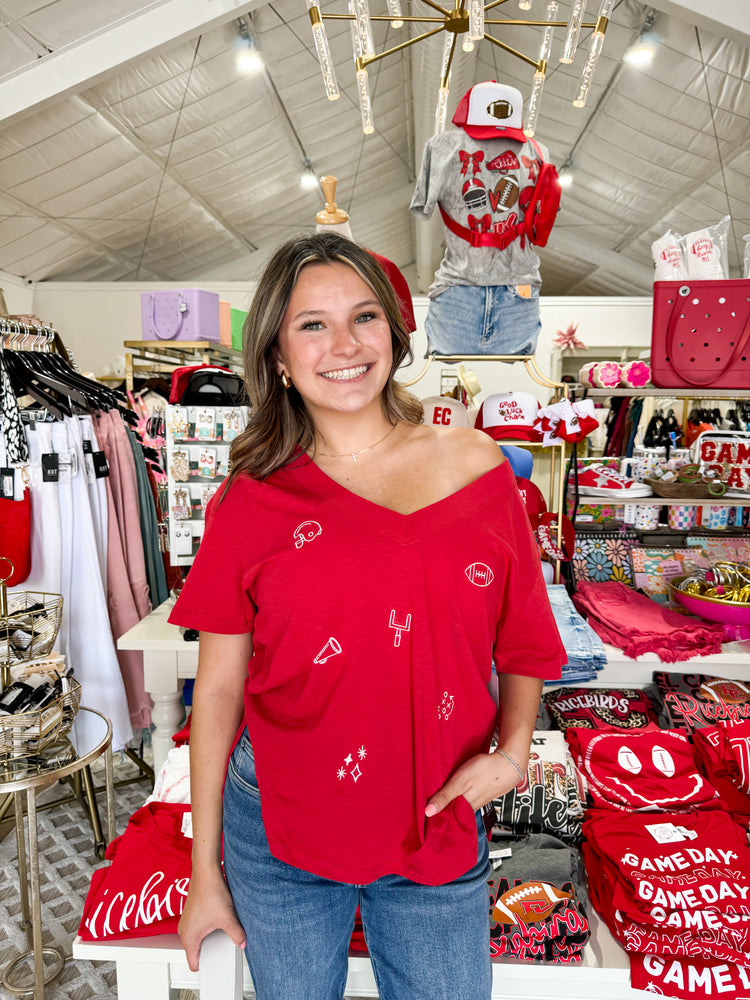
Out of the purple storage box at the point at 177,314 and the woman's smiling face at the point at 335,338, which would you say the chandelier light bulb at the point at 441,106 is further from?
the woman's smiling face at the point at 335,338

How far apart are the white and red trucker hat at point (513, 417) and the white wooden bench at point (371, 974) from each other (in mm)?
1713

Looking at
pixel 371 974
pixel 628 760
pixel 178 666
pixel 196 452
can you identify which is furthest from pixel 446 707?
pixel 196 452

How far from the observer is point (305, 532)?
104 centimetres

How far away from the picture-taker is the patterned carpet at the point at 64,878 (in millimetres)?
1953

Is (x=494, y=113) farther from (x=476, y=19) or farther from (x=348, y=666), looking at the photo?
(x=348, y=666)

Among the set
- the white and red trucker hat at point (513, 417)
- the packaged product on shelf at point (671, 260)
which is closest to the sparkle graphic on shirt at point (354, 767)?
the white and red trucker hat at point (513, 417)

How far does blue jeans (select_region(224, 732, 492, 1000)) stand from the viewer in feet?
3.30

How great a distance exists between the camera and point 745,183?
551cm

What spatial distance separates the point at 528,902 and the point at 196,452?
1723 mm

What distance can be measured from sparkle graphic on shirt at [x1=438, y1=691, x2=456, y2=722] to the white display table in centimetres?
138

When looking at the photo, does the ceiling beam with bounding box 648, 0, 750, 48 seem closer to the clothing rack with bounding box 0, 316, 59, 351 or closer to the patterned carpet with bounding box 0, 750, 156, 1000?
the clothing rack with bounding box 0, 316, 59, 351

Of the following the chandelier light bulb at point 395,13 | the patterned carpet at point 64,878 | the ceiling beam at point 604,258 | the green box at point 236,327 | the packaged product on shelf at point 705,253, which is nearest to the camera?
the patterned carpet at point 64,878

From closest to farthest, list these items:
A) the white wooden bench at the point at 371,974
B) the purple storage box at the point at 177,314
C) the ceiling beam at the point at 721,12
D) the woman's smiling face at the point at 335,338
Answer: the woman's smiling face at the point at 335,338, the white wooden bench at the point at 371,974, the ceiling beam at the point at 721,12, the purple storage box at the point at 177,314

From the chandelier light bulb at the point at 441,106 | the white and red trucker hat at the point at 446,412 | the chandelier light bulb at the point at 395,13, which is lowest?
the white and red trucker hat at the point at 446,412
